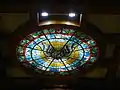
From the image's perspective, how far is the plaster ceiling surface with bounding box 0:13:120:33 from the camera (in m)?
4.09

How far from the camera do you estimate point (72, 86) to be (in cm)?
496

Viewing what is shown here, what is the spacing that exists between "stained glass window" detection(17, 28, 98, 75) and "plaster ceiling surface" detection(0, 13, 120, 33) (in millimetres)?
232

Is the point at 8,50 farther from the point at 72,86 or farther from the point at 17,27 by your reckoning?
the point at 72,86

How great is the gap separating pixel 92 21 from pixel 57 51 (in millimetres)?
728

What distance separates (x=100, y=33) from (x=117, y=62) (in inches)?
26.2

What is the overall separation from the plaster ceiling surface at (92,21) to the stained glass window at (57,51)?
0.76ft
